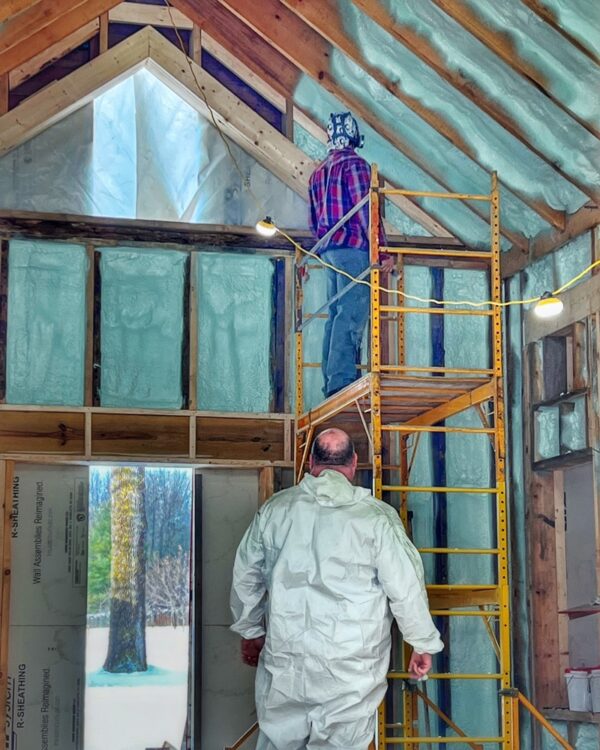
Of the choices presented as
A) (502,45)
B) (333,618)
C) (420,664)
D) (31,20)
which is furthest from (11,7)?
(420,664)

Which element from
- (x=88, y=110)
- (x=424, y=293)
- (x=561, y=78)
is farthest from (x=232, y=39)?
(x=561, y=78)

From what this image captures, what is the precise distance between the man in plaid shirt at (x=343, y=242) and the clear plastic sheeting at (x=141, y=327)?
144 cm

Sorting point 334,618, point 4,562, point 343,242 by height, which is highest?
point 343,242

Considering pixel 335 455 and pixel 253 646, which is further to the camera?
pixel 253 646

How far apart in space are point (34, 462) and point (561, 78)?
403cm

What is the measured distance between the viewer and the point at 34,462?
719cm

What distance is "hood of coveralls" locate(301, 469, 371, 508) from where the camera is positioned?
14.9 feet

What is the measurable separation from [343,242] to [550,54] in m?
1.51

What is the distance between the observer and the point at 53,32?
717 centimetres

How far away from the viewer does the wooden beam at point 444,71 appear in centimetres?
597

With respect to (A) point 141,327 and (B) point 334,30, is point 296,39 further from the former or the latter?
(A) point 141,327

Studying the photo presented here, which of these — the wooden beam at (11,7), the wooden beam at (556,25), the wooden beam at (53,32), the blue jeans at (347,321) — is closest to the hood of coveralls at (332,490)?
the blue jeans at (347,321)

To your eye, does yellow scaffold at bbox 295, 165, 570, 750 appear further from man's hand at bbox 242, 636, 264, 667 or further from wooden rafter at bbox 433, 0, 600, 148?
man's hand at bbox 242, 636, 264, 667

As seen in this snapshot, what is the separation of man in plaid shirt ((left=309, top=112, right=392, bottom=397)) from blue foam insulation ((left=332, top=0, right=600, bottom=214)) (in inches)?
16.7
